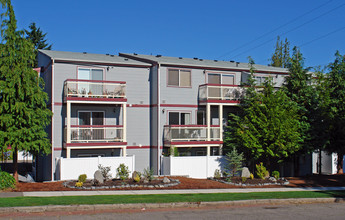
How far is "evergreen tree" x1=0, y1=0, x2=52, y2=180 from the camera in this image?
65.8ft

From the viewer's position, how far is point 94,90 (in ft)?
82.1

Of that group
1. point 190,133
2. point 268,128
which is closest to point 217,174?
point 190,133

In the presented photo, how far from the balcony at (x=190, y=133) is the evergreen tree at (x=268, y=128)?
121cm

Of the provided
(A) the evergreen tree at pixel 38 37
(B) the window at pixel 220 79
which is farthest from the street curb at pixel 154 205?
(A) the evergreen tree at pixel 38 37

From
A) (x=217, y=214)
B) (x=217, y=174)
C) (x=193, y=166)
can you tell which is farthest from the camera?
(x=193, y=166)

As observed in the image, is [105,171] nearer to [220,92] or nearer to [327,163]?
[220,92]

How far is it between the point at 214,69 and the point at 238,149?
6.01 metres

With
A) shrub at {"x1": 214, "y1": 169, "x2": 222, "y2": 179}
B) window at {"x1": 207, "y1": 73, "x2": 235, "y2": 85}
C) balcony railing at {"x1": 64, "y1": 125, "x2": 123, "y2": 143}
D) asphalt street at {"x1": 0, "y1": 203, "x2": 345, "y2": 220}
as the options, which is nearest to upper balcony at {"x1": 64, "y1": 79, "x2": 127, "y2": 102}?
balcony railing at {"x1": 64, "y1": 125, "x2": 123, "y2": 143}

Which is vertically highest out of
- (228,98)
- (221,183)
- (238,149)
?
(228,98)

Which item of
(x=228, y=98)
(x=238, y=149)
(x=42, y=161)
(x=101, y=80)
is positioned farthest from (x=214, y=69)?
(x=42, y=161)

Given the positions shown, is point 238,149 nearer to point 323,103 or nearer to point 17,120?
point 323,103

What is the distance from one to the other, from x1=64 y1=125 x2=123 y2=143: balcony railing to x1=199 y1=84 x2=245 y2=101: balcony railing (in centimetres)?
627

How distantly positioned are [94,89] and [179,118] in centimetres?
621

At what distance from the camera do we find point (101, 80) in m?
25.8
